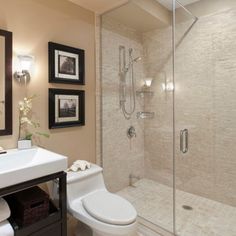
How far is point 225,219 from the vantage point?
2.16 metres

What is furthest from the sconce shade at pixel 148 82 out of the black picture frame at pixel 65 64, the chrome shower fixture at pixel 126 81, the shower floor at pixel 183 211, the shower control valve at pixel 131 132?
the shower floor at pixel 183 211

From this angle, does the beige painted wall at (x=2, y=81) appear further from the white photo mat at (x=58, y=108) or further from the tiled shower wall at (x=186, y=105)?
the tiled shower wall at (x=186, y=105)

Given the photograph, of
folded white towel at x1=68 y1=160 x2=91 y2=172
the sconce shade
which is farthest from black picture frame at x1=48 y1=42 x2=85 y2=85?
the sconce shade

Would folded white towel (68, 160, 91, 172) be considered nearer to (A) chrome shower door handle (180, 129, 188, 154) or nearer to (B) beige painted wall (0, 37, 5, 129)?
(B) beige painted wall (0, 37, 5, 129)

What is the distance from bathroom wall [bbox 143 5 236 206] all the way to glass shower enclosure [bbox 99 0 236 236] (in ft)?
0.04

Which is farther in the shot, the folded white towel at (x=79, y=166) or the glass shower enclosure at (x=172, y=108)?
the glass shower enclosure at (x=172, y=108)

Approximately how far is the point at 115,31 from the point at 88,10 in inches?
17.9

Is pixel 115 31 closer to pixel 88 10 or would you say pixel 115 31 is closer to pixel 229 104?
pixel 88 10

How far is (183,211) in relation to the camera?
232 centimetres

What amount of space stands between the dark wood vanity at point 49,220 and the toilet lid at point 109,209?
0.22 m

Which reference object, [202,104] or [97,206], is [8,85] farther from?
[202,104]

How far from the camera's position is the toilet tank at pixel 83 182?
176 centimetres

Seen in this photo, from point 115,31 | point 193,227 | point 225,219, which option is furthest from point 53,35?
point 225,219

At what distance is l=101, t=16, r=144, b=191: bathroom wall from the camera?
2486 mm
